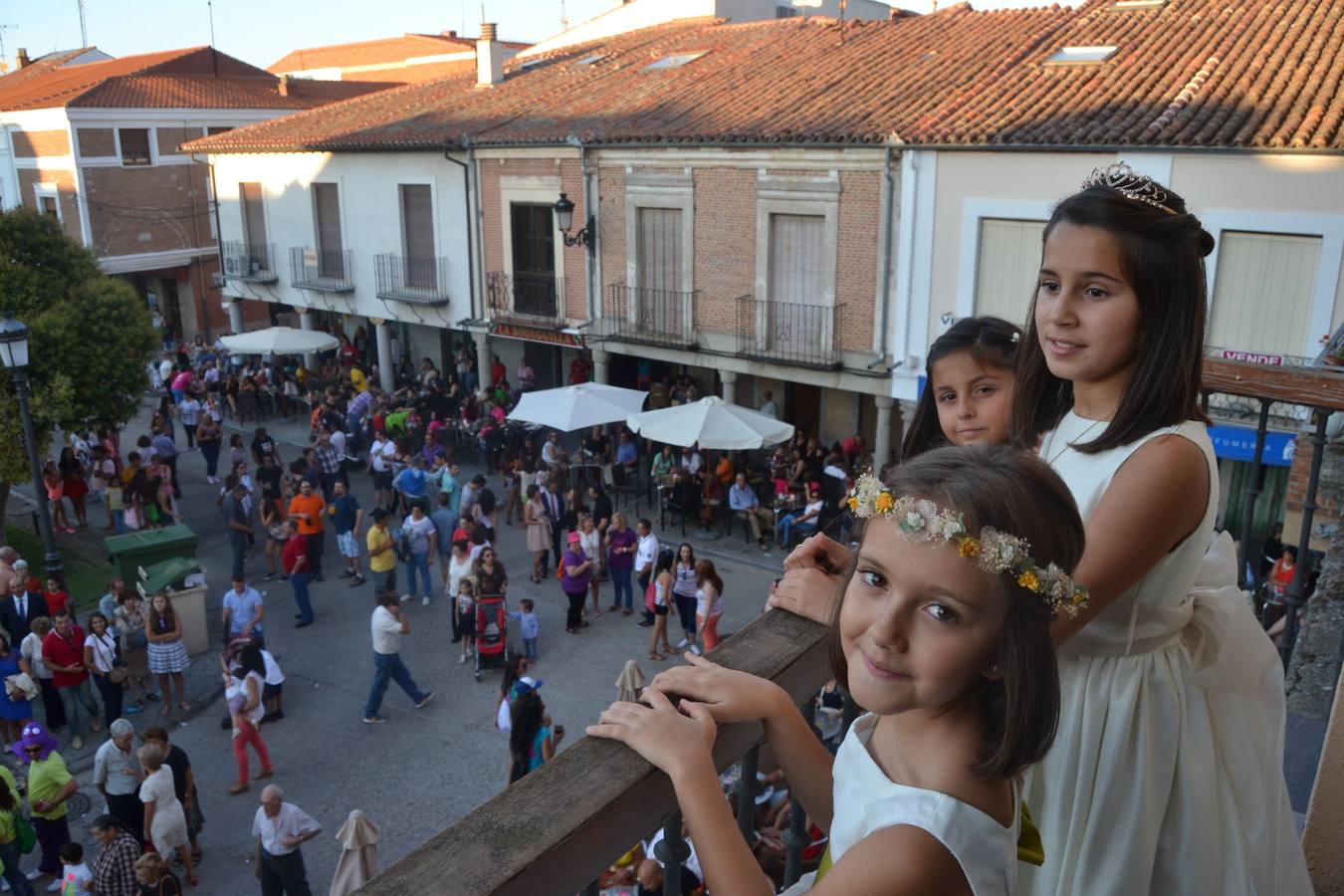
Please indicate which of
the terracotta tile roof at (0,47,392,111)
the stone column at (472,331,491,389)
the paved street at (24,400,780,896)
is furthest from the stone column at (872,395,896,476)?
the terracotta tile roof at (0,47,392,111)

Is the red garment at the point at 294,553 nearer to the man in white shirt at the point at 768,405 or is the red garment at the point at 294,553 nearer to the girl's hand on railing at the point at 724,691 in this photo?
the man in white shirt at the point at 768,405

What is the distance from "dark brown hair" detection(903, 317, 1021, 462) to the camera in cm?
250

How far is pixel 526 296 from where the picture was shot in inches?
832

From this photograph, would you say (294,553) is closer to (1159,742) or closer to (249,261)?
(1159,742)

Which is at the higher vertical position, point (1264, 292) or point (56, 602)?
point (1264, 292)

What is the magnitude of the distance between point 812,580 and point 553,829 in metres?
0.90

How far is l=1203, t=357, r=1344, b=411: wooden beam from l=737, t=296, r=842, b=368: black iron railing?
13408 mm

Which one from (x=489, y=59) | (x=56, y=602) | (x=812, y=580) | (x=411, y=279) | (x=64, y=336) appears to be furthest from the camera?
(x=489, y=59)

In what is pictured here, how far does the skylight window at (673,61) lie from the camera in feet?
68.9

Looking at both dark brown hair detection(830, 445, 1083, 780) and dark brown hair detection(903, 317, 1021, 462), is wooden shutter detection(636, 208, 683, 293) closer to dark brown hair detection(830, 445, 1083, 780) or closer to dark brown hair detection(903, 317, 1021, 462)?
dark brown hair detection(903, 317, 1021, 462)

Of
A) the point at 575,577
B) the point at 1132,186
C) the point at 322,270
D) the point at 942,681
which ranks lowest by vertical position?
the point at 575,577

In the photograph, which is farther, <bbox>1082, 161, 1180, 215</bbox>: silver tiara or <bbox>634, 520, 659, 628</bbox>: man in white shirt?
<bbox>634, 520, 659, 628</bbox>: man in white shirt

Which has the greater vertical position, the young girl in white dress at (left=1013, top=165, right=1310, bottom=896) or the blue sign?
the young girl in white dress at (left=1013, top=165, right=1310, bottom=896)

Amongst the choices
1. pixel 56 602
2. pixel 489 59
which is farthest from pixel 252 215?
pixel 56 602
